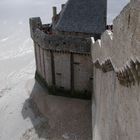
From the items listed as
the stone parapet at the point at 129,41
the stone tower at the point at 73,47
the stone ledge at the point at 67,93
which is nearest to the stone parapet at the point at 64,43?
the stone tower at the point at 73,47

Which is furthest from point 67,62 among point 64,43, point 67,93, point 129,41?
point 129,41

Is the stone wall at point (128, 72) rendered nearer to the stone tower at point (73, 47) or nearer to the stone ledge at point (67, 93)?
the stone tower at point (73, 47)

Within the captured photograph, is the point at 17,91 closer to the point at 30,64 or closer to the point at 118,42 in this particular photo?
the point at 30,64

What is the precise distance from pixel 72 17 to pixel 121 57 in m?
13.0

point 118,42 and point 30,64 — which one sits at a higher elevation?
point 118,42

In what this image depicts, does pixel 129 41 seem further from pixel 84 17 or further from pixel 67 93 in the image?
pixel 67 93

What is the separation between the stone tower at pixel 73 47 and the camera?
1748 cm

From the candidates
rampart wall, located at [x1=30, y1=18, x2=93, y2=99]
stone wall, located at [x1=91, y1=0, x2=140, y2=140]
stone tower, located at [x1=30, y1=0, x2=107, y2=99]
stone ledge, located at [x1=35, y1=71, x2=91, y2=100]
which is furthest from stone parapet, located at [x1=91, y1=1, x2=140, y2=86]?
stone ledge, located at [x1=35, y1=71, x2=91, y2=100]

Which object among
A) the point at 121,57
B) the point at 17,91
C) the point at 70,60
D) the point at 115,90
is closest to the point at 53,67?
the point at 70,60

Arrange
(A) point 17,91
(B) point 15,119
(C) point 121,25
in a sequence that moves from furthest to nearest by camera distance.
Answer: (A) point 17,91 → (B) point 15,119 → (C) point 121,25

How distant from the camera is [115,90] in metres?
7.42

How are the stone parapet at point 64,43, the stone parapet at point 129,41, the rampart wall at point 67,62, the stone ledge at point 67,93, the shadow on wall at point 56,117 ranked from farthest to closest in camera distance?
1. the stone ledge at point 67,93
2. the rampart wall at point 67,62
3. the stone parapet at point 64,43
4. the shadow on wall at point 56,117
5. the stone parapet at point 129,41

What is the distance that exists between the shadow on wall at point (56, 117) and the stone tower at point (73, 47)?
1.06m

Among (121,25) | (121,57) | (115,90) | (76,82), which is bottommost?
(76,82)
